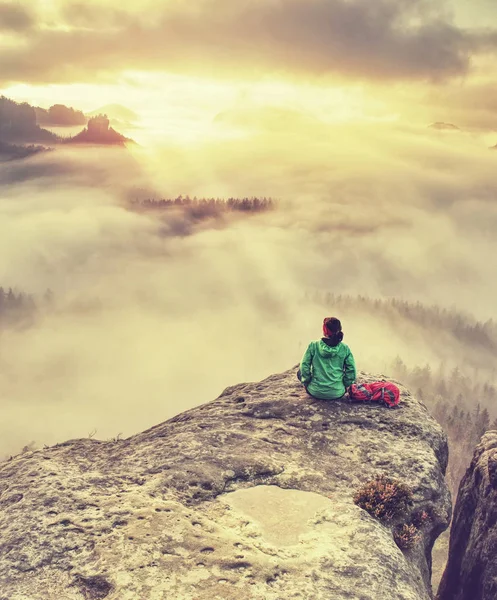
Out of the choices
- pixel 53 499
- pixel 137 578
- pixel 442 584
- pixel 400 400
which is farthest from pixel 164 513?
pixel 442 584

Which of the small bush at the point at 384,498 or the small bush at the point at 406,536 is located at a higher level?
the small bush at the point at 384,498

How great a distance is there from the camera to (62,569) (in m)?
12.0

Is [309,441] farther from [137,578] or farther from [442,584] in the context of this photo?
[442,584]

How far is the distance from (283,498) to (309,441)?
340cm

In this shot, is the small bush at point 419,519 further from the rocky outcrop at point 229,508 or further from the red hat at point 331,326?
the red hat at point 331,326

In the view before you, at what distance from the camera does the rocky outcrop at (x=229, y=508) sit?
1180 centimetres

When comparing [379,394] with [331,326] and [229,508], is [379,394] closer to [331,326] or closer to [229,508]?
[331,326]

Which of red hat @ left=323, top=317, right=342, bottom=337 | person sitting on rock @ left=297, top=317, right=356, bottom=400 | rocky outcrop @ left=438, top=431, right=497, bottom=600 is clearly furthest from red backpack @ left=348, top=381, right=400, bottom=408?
rocky outcrop @ left=438, top=431, right=497, bottom=600

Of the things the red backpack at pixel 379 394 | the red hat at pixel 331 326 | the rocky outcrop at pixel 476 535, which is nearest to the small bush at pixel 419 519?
the rocky outcrop at pixel 476 535

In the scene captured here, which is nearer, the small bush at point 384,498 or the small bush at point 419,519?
the small bush at point 384,498

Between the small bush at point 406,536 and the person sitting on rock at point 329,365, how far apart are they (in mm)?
5742

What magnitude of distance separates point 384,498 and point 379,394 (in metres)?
5.67

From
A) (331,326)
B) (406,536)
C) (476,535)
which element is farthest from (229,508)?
(476,535)

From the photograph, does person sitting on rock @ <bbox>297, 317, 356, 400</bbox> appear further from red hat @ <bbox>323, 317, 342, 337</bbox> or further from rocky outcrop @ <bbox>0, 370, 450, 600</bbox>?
rocky outcrop @ <bbox>0, 370, 450, 600</bbox>
